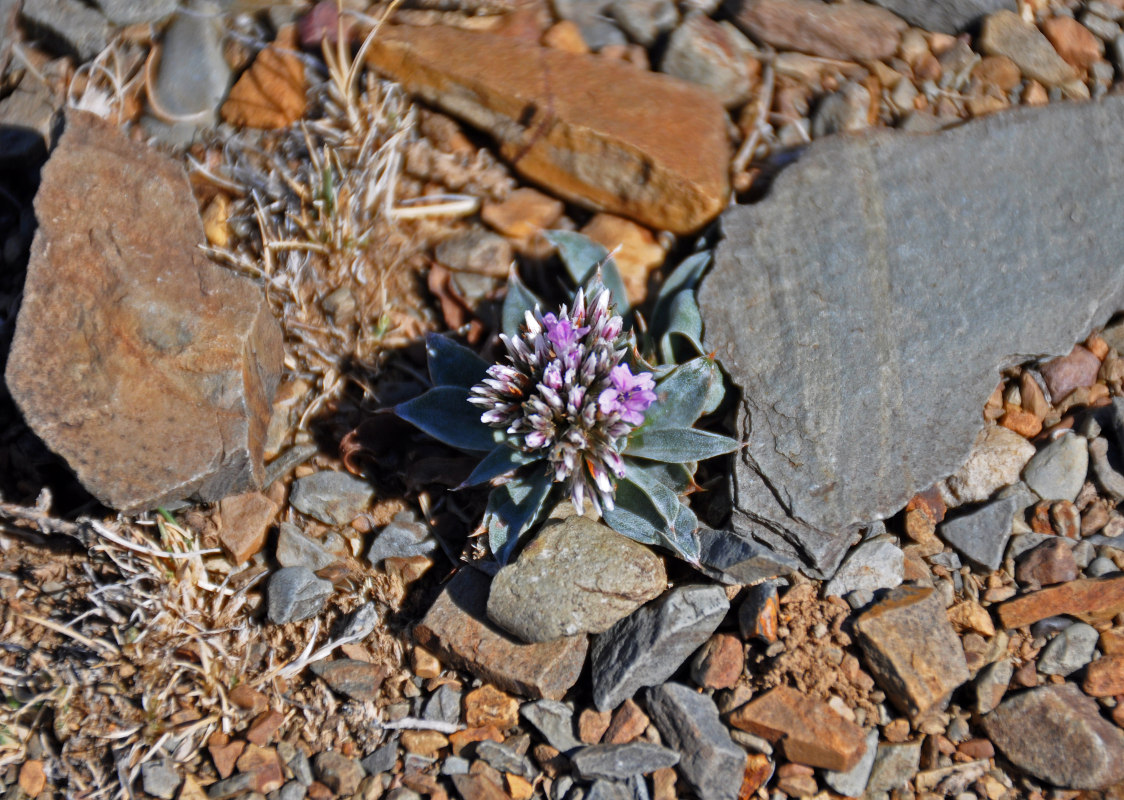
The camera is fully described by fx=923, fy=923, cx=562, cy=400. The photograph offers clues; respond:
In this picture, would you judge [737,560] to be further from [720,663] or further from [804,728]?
[804,728]

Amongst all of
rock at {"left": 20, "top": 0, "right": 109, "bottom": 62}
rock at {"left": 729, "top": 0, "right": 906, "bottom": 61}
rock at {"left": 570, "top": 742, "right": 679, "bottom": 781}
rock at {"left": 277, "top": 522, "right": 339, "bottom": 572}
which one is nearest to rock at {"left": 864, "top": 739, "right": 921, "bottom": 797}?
rock at {"left": 570, "top": 742, "right": 679, "bottom": 781}

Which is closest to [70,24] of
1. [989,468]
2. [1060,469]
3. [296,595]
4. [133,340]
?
[133,340]

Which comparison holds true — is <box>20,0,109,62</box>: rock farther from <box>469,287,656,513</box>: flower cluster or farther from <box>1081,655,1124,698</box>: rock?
<box>1081,655,1124,698</box>: rock

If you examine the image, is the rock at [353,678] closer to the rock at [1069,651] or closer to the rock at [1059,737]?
the rock at [1059,737]

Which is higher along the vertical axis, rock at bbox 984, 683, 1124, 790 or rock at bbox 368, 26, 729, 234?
rock at bbox 368, 26, 729, 234

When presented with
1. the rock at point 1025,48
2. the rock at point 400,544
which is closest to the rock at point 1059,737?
the rock at point 400,544
